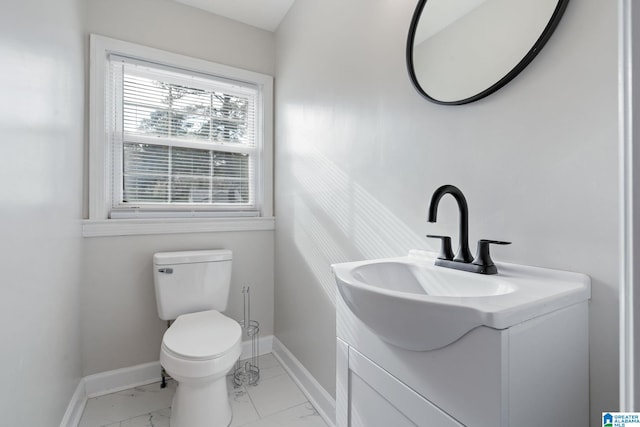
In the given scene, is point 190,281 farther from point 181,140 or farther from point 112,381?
point 181,140

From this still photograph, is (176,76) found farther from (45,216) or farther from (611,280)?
(611,280)

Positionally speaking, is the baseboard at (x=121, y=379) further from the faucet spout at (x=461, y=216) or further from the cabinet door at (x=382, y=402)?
the faucet spout at (x=461, y=216)

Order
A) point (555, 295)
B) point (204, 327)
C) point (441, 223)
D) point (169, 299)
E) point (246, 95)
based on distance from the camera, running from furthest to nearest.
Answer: point (246, 95)
point (169, 299)
point (204, 327)
point (441, 223)
point (555, 295)

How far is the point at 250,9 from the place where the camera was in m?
2.09

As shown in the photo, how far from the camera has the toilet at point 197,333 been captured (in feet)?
4.52

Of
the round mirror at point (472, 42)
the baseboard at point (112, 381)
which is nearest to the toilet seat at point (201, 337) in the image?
the baseboard at point (112, 381)

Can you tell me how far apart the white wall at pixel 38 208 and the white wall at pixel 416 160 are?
1183 millimetres

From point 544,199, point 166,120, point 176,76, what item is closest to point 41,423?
point 166,120

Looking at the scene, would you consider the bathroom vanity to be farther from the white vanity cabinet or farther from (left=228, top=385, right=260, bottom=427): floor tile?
(left=228, top=385, right=260, bottom=427): floor tile

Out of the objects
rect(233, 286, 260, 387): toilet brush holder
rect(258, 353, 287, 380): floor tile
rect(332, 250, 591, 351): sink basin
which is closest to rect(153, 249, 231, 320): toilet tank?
rect(233, 286, 260, 387): toilet brush holder

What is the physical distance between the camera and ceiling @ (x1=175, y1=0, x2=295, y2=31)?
2.03 m

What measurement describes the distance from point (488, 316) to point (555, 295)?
22cm

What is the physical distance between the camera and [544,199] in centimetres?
78

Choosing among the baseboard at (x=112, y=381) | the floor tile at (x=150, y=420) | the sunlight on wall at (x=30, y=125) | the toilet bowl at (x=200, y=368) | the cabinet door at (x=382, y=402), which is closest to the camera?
the cabinet door at (x=382, y=402)
